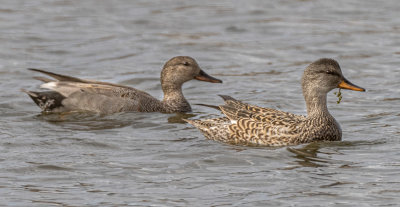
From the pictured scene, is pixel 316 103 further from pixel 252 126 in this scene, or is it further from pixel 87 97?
pixel 87 97

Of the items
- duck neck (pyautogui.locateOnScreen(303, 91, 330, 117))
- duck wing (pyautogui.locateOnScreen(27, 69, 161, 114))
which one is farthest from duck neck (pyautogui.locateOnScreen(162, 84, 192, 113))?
duck neck (pyautogui.locateOnScreen(303, 91, 330, 117))

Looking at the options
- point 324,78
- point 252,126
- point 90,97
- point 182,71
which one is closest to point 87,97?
point 90,97

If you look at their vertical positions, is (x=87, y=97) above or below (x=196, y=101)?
above

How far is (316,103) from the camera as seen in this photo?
428 inches

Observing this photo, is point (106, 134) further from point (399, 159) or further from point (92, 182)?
point (399, 159)

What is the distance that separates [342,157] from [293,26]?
10.8 m

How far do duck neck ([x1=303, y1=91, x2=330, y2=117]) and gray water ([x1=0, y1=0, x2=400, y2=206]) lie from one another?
47 cm

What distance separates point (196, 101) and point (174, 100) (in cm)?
98

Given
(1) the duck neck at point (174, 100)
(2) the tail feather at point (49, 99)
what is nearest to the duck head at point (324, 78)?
(1) the duck neck at point (174, 100)

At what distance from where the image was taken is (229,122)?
1105cm

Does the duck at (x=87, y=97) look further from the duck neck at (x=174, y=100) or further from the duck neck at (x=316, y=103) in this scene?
the duck neck at (x=316, y=103)

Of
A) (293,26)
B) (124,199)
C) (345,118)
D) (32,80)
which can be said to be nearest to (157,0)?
(293,26)

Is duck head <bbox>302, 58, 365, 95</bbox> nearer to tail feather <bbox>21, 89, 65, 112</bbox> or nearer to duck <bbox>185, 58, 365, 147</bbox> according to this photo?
duck <bbox>185, 58, 365, 147</bbox>

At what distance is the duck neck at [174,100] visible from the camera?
13539mm
